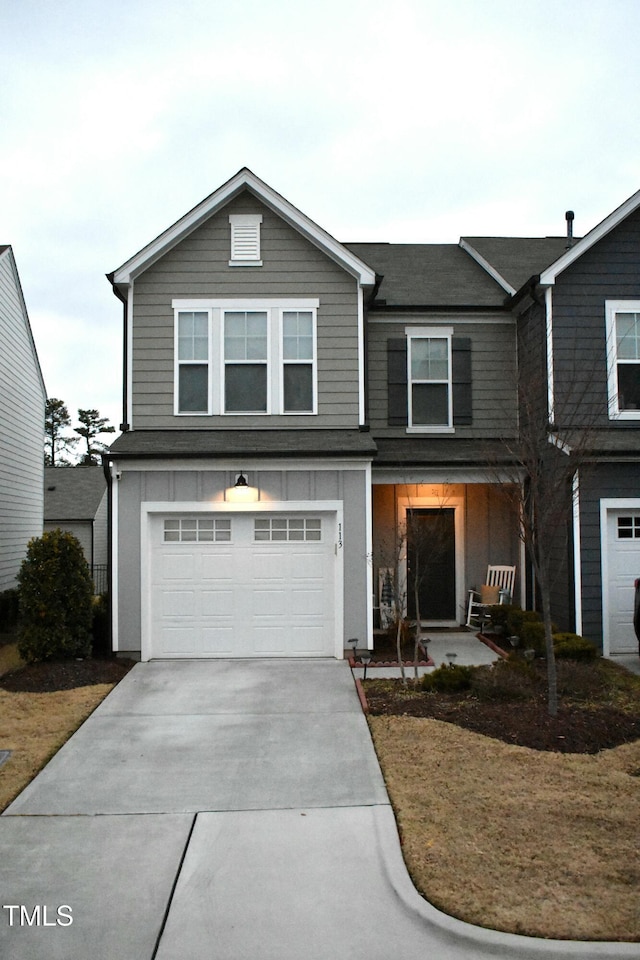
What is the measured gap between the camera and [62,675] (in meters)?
9.12

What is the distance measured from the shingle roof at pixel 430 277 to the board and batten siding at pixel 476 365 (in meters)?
0.31

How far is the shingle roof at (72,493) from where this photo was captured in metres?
25.6

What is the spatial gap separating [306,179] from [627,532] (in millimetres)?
15890

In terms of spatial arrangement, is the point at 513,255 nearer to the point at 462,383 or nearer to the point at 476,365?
the point at 476,365

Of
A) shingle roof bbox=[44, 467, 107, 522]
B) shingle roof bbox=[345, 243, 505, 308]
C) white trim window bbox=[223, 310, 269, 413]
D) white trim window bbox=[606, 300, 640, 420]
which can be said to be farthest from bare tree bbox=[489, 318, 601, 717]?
shingle roof bbox=[44, 467, 107, 522]

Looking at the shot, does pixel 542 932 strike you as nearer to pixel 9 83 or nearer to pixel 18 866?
pixel 18 866

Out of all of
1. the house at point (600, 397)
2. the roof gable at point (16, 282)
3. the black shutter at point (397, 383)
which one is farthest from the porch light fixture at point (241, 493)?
the roof gable at point (16, 282)

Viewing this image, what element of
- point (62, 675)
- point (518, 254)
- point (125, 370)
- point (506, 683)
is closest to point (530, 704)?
point (506, 683)

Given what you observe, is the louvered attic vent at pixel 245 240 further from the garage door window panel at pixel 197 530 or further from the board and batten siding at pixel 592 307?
the board and batten siding at pixel 592 307

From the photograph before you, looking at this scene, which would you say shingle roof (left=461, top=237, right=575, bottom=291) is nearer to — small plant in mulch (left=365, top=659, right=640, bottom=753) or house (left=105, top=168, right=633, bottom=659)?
house (left=105, top=168, right=633, bottom=659)

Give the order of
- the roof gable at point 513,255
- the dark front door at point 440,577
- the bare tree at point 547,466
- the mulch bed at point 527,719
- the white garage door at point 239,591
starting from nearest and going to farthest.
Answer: the mulch bed at point 527,719 < the bare tree at point 547,466 < the white garage door at point 239,591 < the dark front door at point 440,577 < the roof gable at point 513,255

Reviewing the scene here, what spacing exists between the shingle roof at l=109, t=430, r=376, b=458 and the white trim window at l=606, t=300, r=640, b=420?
155 inches

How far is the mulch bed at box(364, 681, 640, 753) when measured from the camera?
6438mm

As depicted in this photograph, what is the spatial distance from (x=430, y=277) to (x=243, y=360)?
4.64 metres
